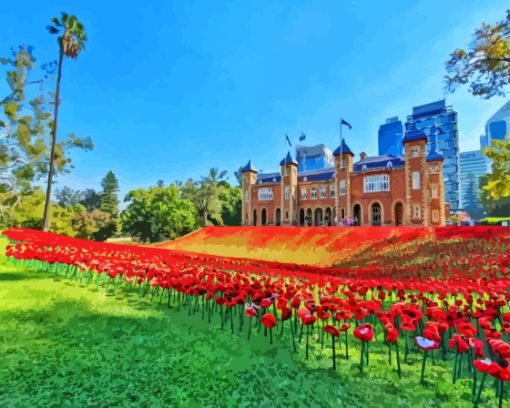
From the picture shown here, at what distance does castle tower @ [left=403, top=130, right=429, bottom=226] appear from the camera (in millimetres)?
32469

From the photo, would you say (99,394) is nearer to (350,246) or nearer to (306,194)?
(350,246)

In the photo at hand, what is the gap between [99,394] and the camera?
2.71m

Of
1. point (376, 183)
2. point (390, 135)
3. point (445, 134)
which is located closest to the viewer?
point (376, 183)

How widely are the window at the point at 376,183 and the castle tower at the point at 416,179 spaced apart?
2.86 m

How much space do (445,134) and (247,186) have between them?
316 feet

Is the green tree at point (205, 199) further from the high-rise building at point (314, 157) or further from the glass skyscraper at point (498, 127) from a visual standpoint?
the glass skyscraper at point (498, 127)

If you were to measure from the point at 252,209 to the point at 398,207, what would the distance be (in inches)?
945

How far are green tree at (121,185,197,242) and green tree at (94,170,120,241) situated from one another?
5.81 ft

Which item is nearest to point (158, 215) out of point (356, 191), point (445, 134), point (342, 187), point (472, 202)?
point (342, 187)

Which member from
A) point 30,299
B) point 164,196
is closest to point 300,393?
point 30,299

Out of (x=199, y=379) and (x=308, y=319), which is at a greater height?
(x=308, y=319)

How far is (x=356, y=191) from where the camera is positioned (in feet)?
128

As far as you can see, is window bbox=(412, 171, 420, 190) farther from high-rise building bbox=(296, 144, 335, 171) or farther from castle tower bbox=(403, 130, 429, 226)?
high-rise building bbox=(296, 144, 335, 171)

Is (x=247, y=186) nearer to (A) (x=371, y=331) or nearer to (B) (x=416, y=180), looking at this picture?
(B) (x=416, y=180)
